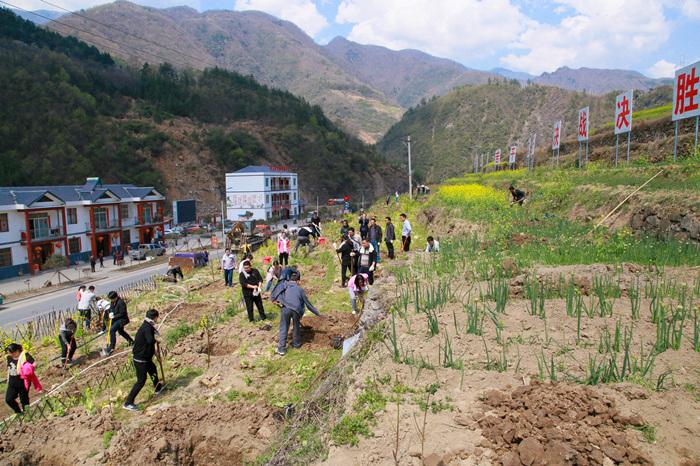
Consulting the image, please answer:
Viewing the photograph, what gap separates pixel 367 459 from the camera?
12.5ft

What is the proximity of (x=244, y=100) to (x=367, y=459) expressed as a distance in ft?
312

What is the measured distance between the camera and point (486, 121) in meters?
106

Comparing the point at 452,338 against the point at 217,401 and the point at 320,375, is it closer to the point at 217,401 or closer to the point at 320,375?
the point at 320,375

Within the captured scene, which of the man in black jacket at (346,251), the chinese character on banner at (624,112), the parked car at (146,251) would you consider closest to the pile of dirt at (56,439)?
the man in black jacket at (346,251)

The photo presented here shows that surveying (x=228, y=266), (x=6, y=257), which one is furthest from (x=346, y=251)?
(x=6, y=257)

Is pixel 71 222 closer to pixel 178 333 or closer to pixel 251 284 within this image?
pixel 178 333

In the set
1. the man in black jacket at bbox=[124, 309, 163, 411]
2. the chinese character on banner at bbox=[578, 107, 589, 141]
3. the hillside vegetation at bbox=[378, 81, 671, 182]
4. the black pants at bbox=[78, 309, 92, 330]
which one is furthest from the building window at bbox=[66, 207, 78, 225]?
the hillside vegetation at bbox=[378, 81, 671, 182]

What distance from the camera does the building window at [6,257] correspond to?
28.3 m

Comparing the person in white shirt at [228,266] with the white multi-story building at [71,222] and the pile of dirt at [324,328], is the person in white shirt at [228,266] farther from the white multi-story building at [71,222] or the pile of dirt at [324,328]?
the white multi-story building at [71,222]

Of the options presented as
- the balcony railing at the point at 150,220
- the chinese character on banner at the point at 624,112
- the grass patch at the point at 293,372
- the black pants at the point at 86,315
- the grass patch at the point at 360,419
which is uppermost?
the chinese character on banner at the point at 624,112

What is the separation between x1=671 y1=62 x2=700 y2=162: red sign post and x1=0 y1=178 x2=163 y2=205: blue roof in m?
35.4

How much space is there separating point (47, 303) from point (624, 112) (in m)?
27.9

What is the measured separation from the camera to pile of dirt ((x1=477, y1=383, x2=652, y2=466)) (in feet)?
10.8

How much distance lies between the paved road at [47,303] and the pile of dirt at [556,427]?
2225 cm
